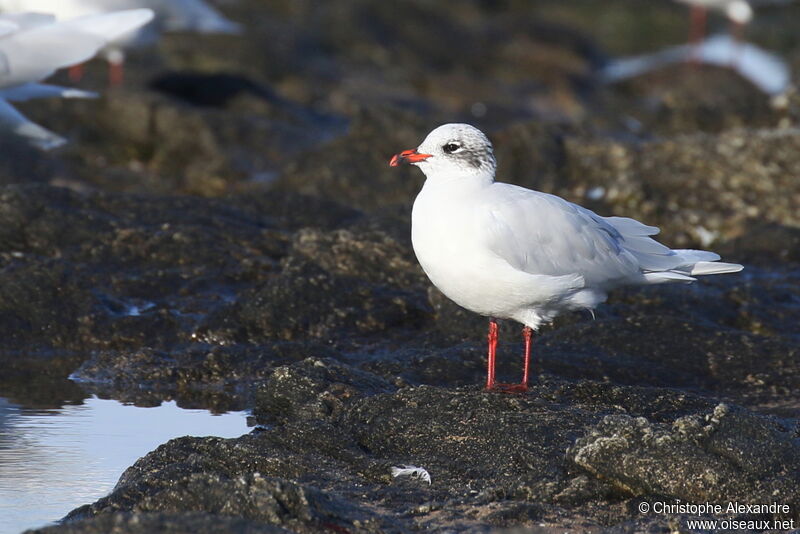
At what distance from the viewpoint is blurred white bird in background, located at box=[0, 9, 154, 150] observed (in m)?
9.73

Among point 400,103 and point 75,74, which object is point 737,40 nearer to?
point 400,103

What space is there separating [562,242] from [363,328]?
1762mm

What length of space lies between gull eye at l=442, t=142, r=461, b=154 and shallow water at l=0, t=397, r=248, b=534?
5.97 feet

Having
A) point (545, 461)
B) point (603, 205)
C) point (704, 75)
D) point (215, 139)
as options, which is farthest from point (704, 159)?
point (704, 75)

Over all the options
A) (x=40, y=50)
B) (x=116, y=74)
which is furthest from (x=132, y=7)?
(x=40, y=50)

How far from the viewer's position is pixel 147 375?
7.13 metres

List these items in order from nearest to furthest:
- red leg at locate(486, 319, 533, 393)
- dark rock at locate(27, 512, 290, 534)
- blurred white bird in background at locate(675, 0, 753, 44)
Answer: dark rock at locate(27, 512, 290, 534) → red leg at locate(486, 319, 533, 393) → blurred white bird in background at locate(675, 0, 753, 44)

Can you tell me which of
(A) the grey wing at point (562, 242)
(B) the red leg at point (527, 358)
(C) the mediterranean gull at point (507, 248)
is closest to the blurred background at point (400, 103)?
(A) the grey wing at point (562, 242)

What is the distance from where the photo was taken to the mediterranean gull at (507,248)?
6.07m

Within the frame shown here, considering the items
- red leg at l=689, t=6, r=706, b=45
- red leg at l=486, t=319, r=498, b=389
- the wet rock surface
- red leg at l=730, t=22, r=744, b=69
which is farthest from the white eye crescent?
red leg at l=689, t=6, r=706, b=45

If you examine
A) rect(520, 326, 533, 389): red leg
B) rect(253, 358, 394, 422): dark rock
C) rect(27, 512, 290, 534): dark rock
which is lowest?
rect(27, 512, 290, 534): dark rock

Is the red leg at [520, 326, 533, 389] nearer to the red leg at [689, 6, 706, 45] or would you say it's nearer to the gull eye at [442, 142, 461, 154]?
the gull eye at [442, 142, 461, 154]

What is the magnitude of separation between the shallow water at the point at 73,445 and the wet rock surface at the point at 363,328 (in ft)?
0.67

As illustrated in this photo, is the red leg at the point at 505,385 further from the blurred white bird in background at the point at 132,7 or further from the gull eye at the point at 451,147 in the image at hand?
the blurred white bird in background at the point at 132,7
